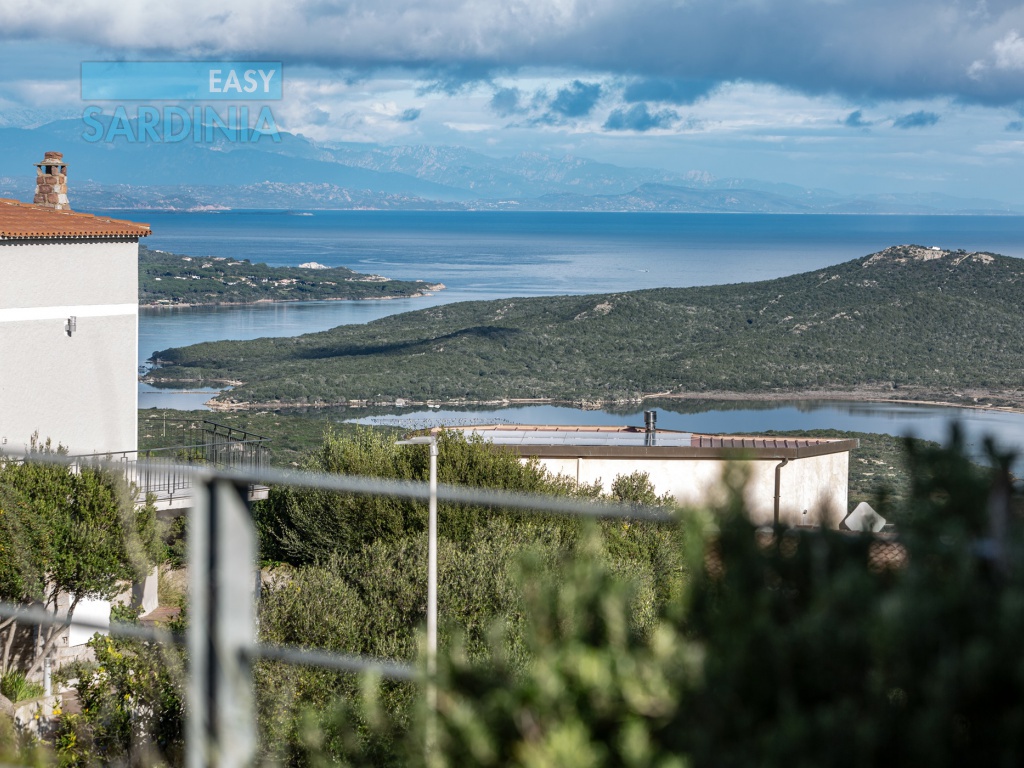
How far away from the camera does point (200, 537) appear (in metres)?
1.91

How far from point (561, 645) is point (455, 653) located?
0.57 feet

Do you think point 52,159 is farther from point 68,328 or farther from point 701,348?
point 701,348

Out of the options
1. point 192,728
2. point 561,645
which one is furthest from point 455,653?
point 192,728

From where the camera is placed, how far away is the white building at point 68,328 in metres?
15.4

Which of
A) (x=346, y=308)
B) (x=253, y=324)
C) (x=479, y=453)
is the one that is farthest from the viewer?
(x=346, y=308)

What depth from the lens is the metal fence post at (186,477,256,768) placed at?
1.89m

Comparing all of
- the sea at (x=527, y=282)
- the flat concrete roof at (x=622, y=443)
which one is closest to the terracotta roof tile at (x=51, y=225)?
the flat concrete roof at (x=622, y=443)

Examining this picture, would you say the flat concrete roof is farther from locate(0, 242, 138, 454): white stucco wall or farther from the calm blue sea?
the calm blue sea

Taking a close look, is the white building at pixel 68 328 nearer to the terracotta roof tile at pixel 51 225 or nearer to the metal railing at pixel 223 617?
the terracotta roof tile at pixel 51 225

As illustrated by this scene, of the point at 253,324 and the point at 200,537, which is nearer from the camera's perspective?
the point at 200,537

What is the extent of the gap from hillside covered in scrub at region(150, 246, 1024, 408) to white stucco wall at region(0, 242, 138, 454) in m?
39.2

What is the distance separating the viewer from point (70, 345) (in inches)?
636

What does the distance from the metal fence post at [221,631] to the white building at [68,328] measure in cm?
1461

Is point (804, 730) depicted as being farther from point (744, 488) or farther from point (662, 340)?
point (662, 340)
